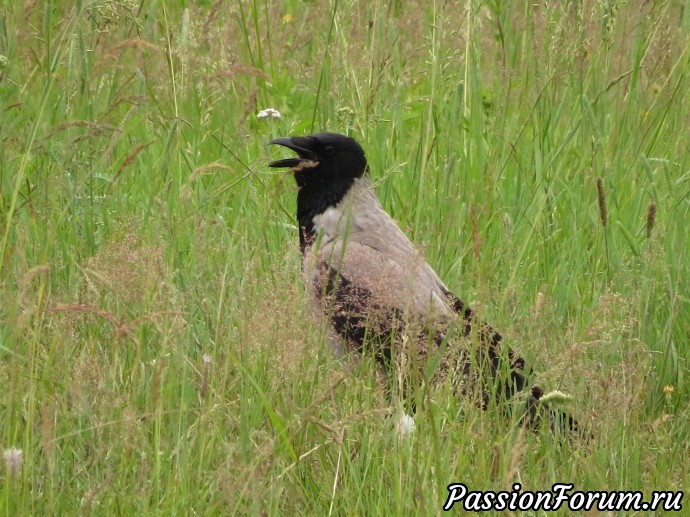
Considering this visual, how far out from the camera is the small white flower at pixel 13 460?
2831 mm

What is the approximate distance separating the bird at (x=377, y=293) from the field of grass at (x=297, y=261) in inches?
3.6

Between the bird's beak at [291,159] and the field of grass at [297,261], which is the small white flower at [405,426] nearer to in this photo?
the field of grass at [297,261]

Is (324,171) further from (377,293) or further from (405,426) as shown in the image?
(405,426)

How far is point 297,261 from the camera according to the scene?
4027mm

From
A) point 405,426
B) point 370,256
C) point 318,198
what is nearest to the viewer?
point 405,426

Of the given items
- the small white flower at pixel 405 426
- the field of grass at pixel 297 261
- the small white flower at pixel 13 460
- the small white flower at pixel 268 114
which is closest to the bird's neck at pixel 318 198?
the field of grass at pixel 297 261

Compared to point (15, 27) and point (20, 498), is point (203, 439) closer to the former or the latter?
Answer: point (20, 498)

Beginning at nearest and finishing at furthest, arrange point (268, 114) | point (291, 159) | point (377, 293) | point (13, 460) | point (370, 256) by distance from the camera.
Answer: point (13, 460)
point (377, 293)
point (370, 256)
point (291, 159)
point (268, 114)

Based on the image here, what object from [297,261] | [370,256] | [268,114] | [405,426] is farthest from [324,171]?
[405,426]

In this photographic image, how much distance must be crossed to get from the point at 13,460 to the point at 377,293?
104cm

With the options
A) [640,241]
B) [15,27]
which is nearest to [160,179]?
[15,27]

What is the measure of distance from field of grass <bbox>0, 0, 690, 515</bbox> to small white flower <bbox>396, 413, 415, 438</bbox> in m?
0.02

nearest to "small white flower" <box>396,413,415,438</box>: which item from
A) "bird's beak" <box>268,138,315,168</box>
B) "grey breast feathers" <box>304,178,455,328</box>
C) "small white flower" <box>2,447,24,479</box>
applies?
"grey breast feathers" <box>304,178,455,328</box>

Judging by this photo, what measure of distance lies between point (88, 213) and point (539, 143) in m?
1.88
